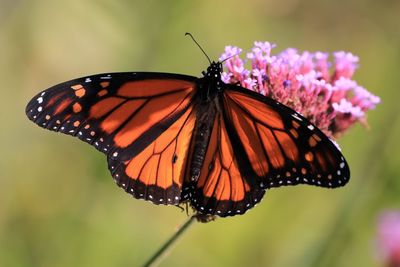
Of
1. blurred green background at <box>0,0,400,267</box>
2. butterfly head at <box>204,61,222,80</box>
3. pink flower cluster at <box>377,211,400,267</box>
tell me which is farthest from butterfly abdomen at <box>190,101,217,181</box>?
pink flower cluster at <box>377,211,400,267</box>

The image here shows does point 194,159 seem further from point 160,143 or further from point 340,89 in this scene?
point 340,89

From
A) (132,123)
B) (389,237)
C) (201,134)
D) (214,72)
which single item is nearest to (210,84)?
(214,72)

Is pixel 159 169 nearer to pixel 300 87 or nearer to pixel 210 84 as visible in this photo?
pixel 210 84

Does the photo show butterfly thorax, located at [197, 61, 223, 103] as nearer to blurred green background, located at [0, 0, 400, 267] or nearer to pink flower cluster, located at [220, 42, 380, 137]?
pink flower cluster, located at [220, 42, 380, 137]

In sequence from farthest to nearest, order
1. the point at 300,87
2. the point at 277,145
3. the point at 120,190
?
the point at 120,190, the point at 300,87, the point at 277,145

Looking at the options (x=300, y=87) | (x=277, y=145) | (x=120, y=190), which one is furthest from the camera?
(x=120, y=190)

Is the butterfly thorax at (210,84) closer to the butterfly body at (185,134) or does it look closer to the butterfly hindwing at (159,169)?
the butterfly body at (185,134)
